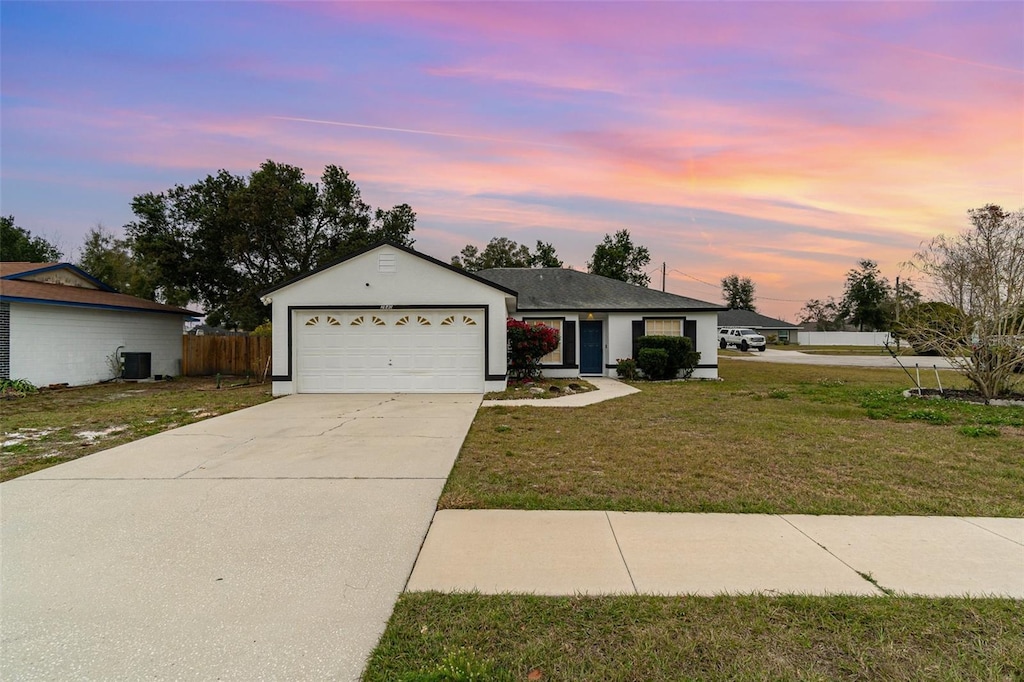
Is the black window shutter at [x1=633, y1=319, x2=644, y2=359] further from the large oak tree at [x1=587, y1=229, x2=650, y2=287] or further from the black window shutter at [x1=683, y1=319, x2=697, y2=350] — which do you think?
the large oak tree at [x1=587, y1=229, x2=650, y2=287]

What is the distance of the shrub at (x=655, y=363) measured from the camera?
51.8 feet

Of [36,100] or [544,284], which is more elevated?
[36,100]

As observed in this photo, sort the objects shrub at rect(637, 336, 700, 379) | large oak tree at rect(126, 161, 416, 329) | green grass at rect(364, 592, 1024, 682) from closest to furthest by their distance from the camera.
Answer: green grass at rect(364, 592, 1024, 682), shrub at rect(637, 336, 700, 379), large oak tree at rect(126, 161, 416, 329)

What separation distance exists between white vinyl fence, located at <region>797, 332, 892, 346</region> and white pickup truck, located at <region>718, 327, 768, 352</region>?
16.9m

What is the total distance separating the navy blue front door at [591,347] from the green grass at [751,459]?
7.17 m

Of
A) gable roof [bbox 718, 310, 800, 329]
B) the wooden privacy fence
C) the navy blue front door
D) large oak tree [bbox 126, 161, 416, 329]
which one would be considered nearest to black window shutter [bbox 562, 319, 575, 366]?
the navy blue front door

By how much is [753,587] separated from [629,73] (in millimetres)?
11081

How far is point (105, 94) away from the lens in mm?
11391

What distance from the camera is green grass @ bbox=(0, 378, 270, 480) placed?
6.63 m

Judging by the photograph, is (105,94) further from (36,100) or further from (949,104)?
(949,104)

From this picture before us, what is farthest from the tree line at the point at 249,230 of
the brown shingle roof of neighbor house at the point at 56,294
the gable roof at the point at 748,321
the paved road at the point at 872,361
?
the gable roof at the point at 748,321

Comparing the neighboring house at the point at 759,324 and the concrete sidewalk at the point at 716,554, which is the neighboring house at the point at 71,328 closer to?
the concrete sidewalk at the point at 716,554

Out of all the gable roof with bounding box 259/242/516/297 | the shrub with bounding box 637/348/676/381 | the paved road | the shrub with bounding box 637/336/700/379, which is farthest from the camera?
the paved road

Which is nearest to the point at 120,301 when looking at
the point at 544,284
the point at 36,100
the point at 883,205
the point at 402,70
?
the point at 36,100
